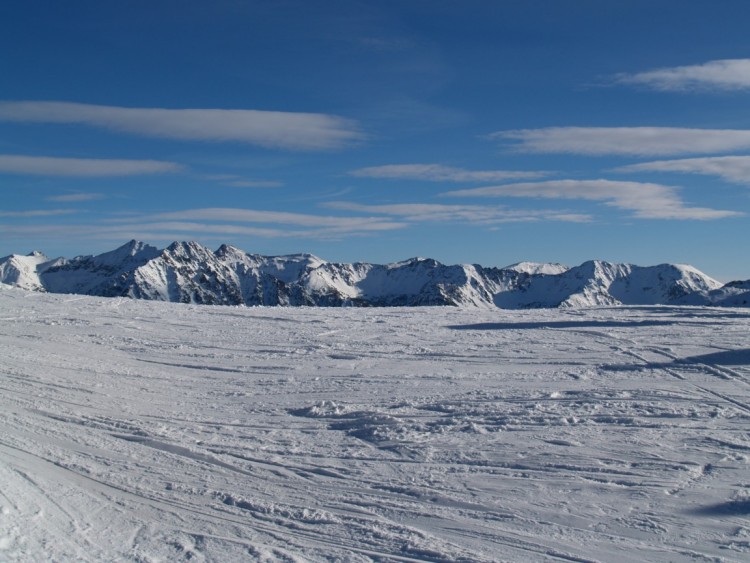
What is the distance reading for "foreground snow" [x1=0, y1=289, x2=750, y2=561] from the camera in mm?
5684

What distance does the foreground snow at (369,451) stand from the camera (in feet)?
18.6

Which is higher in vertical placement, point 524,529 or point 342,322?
point 342,322

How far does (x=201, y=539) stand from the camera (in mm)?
5699

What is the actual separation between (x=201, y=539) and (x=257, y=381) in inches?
248

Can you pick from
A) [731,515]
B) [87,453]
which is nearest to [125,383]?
[87,453]

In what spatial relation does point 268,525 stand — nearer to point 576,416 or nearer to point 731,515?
point 731,515

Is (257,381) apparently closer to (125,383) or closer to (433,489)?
(125,383)

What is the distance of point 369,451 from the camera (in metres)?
8.03

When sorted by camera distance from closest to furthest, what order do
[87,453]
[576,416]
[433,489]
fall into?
[433,489] → [87,453] → [576,416]

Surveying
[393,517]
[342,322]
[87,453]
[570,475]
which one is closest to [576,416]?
[570,475]

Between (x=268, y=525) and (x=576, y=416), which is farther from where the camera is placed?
(x=576, y=416)

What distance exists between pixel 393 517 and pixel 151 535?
2220 mm

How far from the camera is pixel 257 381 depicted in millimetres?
11945

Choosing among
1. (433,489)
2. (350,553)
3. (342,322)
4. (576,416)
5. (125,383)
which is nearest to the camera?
(350,553)
